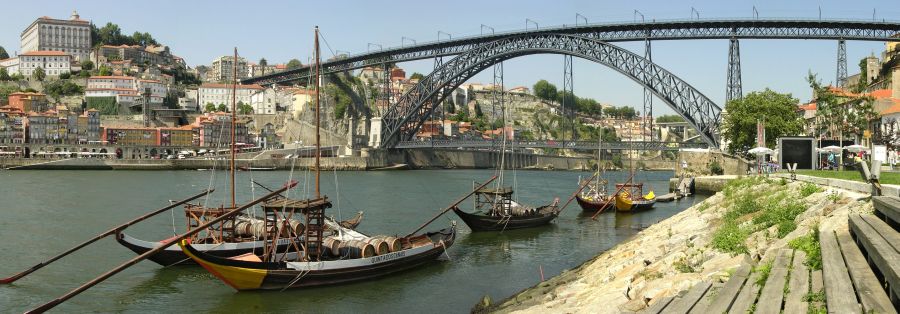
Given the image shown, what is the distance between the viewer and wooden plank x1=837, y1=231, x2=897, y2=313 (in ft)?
17.6

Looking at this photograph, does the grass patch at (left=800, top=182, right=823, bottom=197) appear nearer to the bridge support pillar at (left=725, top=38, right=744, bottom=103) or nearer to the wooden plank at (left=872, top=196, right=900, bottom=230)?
the wooden plank at (left=872, top=196, right=900, bottom=230)

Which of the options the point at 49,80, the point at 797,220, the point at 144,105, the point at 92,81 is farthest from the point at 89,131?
the point at 797,220

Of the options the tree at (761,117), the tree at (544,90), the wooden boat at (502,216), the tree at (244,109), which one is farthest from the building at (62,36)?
the wooden boat at (502,216)

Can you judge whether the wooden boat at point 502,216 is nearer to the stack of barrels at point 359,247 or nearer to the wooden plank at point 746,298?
the stack of barrels at point 359,247

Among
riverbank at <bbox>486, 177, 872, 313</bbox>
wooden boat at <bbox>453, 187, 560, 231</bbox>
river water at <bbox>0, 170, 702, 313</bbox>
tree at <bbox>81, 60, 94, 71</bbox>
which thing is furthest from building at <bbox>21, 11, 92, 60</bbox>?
riverbank at <bbox>486, 177, 872, 313</bbox>

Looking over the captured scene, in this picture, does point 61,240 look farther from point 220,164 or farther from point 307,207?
point 220,164

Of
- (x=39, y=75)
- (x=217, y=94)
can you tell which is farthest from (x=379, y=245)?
(x=39, y=75)

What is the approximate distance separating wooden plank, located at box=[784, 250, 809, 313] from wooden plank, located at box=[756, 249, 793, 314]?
65mm

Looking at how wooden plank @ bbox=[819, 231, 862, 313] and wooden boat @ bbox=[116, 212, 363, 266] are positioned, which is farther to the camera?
wooden boat @ bbox=[116, 212, 363, 266]

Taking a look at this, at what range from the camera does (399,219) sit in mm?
33406

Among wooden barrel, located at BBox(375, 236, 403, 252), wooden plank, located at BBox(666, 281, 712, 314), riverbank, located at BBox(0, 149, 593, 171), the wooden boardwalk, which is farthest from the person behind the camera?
riverbank, located at BBox(0, 149, 593, 171)

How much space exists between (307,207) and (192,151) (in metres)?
83.9

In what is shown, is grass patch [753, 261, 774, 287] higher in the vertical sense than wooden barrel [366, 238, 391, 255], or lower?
higher

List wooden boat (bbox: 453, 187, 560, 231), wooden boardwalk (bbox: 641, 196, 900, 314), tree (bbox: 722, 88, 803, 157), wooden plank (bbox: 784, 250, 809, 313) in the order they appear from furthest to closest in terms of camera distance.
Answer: tree (bbox: 722, 88, 803, 157) < wooden boat (bbox: 453, 187, 560, 231) < wooden plank (bbox: 784, 250, 809, 313) < wooden boardwalk (bbox: 641, 196, 900, 314)
